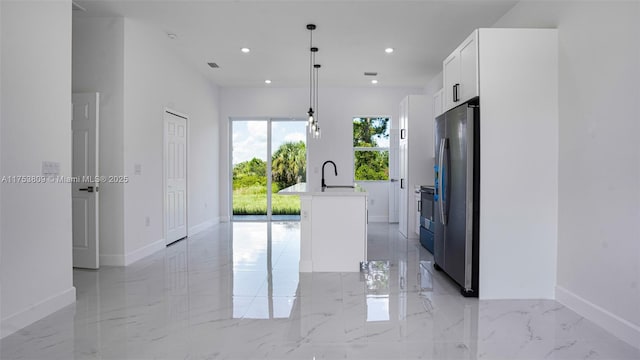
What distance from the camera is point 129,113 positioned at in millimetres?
4391

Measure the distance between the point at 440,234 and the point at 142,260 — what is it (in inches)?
132

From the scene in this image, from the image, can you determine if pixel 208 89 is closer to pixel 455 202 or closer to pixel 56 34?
pixel 56 34

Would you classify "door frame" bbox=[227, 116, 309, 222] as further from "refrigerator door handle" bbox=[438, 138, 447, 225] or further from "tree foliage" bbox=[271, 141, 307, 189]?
"refrigerator door handle" bbox=[438, 138, 447, 225]

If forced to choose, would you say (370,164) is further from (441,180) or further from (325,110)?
(441,180)

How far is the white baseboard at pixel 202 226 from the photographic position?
21.1ft

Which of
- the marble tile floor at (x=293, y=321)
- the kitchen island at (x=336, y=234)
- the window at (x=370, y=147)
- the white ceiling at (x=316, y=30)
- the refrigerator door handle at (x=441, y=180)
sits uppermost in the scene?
the white ceiling at (x=316, y=30)

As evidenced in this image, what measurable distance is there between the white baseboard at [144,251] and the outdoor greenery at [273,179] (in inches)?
119

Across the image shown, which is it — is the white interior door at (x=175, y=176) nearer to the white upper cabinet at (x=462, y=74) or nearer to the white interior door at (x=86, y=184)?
the white interior door at (x=86, y=184)

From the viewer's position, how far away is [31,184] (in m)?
2.74

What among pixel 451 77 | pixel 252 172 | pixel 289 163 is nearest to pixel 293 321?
pixel 451 77

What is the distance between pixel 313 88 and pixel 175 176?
3.38 metres

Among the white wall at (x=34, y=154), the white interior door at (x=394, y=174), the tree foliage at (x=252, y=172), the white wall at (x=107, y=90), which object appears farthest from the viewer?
the tree foliage at (x=252, y=172)

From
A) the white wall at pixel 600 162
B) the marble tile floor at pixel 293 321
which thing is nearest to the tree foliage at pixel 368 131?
the marble tile floor at pixel 293 321

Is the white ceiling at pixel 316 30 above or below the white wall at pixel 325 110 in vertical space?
above
